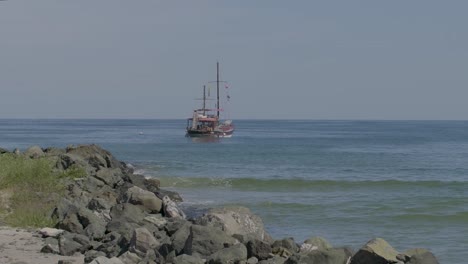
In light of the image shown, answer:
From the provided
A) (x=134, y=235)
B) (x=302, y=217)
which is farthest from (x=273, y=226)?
(x=134, y=235)

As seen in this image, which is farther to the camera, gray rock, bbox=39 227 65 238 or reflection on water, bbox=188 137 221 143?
reflection on water, bbox=188 137 221 143

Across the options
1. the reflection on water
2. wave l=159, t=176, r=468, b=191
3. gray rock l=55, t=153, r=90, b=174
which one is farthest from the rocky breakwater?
the reflection on water

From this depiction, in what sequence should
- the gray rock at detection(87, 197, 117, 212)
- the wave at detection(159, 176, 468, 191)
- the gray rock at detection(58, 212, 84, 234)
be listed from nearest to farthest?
the gray rock at detection(58, 212, 84, 234)
the gray rock at detection(87, 197, 117, 212)
the wave at detection(159, 176, 468, 191)

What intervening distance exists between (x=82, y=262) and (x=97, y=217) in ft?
11.1

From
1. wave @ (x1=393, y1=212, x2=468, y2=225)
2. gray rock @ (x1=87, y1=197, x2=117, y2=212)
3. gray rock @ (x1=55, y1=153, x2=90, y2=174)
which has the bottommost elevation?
wave @ (x1=393, y1=212, x2=468, y2=225)

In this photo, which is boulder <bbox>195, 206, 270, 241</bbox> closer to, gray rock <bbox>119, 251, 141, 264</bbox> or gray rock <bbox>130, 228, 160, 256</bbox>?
gray rock <bbox>130, 228, 160, 256</bbox>

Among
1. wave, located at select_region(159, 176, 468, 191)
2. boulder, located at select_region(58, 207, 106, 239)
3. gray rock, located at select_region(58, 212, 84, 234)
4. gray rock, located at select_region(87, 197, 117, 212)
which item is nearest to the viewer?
boulder, located at select_region(58, 207, 106, 239)

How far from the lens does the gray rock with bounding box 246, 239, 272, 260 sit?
1084 centimetres

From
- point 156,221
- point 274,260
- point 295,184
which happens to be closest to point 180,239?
point 274,260

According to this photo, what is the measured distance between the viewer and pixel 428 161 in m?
51.6

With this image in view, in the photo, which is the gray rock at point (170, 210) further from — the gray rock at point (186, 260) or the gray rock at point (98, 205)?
the gray rock at point (186, 260)

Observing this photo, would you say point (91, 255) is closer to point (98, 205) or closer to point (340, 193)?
point (98, 205)

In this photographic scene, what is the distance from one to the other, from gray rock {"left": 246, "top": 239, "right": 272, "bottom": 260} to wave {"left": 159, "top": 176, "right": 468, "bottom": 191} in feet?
66.1

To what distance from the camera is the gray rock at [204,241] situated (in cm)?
1088
